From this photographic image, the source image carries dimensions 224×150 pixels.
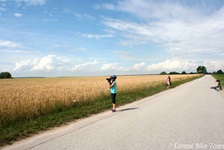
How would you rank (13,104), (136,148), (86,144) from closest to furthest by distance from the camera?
(136,148)
(86,144)
(13,104)

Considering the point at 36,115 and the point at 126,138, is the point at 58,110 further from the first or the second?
the point at 126,138

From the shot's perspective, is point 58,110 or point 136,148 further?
point 58,110

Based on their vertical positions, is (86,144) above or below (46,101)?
below

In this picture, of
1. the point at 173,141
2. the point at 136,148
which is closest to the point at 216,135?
the point at 173,141

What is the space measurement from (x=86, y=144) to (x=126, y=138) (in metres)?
1.08

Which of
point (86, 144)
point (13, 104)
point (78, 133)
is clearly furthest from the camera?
point (13, 104)

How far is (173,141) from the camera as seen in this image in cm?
489

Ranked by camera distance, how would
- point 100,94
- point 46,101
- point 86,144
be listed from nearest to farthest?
point 86,144, point 46,101, point 100,94

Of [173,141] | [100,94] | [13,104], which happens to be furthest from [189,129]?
[100,94]

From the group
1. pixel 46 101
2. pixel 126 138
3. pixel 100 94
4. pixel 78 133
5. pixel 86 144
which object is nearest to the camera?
pixel 86 144

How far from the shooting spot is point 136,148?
445cm

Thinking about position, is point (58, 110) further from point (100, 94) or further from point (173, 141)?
point (173, 141)

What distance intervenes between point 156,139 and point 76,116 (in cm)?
385

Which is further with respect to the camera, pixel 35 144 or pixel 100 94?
pixel 100 94
